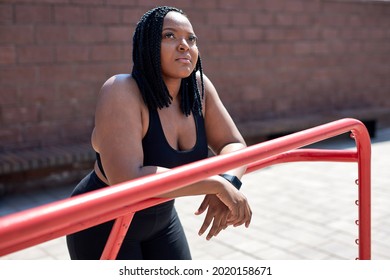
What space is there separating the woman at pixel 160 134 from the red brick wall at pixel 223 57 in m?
3.53

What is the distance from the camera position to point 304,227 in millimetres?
4188

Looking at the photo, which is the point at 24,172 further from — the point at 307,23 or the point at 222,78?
the point at 307,23

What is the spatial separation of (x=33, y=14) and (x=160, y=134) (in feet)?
12.6

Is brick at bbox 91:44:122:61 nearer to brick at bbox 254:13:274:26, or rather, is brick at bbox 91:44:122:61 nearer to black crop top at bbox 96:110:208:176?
brick at bbox 254:13:274:26

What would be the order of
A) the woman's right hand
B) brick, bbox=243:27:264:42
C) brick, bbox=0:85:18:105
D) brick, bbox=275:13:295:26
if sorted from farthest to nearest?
1. brick, bbox=275:13:295:26
2. brick, bbox=243:27:264:42
3. brick, bbox=0:85:18:105
4. the woman's right hand

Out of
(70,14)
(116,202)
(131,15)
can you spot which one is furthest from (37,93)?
(116,202)

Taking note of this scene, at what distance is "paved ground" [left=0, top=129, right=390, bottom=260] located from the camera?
3717 millimetres

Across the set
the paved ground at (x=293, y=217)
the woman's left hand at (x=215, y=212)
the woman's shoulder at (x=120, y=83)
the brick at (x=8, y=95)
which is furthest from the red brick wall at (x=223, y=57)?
the woman's left hand at (x=215, y=212)

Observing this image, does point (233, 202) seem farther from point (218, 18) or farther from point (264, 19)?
point (264, 19)

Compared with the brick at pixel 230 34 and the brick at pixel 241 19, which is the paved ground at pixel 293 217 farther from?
the brick at pixel 241 19

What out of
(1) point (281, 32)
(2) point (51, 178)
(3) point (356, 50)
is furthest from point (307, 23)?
(2) point (51, 178)

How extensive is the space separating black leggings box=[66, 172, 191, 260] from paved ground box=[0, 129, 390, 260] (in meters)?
1.57

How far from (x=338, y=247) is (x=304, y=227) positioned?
45cm

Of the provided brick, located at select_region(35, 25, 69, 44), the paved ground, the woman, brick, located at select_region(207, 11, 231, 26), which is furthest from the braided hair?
brick, located at select_region(207, 11, 231, 26)
